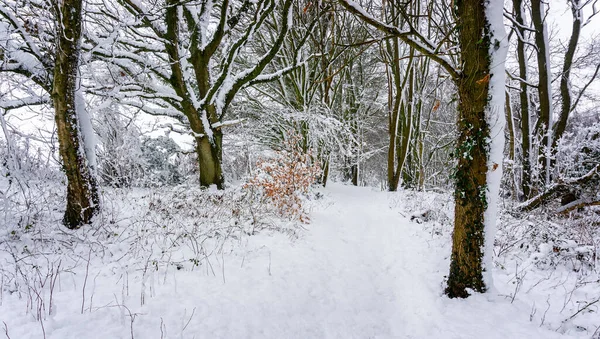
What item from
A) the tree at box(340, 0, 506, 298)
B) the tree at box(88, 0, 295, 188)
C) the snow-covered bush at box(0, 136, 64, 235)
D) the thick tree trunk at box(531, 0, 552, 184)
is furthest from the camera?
the thick tree trunk at box(531, 0, 552, 184)

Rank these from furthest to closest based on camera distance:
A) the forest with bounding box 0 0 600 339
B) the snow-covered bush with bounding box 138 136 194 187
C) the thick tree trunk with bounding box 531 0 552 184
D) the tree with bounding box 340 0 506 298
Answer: the snow-covered bush with bounding box 138 136 194 187
the thick tree trunk with bounding box 531 0 552 184
the tree with bounding box 340 0 506 298
the forest with bounding box 0 0 600 339

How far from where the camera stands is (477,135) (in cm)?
269

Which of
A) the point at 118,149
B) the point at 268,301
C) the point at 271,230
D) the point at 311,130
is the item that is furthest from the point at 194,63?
the point at 268,301

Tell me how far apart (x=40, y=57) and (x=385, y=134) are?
63.6 ft

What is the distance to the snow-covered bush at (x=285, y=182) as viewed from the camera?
6137mm

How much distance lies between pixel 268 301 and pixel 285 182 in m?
3.72

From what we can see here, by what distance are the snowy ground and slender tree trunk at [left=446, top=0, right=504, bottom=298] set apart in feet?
1.04

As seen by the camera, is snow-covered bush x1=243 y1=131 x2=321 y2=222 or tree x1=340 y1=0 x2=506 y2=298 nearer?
tree x1=340 y1=0 x2=506 y2=298

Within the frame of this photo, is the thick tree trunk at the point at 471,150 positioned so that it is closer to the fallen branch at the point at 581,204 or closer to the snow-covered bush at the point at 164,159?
the fallen branch at the point at 581,204

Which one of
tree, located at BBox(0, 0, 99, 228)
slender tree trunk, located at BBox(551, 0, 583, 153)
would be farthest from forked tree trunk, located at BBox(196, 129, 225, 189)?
slender tree trunk, located at BBox(551, 0, 583, 153)

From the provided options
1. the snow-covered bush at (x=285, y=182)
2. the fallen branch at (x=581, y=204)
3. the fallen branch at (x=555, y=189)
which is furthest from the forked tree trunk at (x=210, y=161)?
the fallen branch at (x=581, y=204)

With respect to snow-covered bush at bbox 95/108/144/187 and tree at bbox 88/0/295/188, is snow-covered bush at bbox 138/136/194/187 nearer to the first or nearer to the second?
snow-covered bush at bbox 95/108/144/187

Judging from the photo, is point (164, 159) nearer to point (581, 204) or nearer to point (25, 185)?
point (25, 185)

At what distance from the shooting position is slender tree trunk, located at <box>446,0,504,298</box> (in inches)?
104
